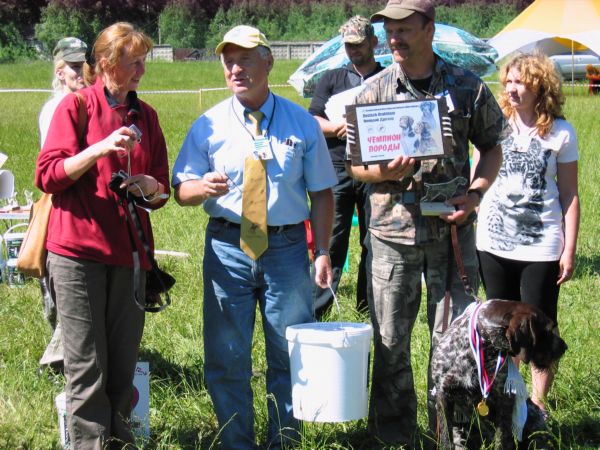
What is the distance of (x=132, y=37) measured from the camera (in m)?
4.02

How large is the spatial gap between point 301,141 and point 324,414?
123 cm

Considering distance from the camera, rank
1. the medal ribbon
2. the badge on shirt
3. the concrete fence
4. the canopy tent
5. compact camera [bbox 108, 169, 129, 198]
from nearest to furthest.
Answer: compact camera [bbox 108, 169, 129, 198] < the medal ribbon < the badge on shirt < the canopy tent < the concrete fence

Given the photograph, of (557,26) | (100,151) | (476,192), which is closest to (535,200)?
→ (476,192)

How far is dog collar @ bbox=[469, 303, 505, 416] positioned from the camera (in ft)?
13.3

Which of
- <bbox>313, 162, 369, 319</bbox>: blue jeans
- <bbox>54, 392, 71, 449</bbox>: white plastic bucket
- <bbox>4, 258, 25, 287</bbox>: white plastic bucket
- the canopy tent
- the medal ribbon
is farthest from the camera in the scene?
the canopy tent

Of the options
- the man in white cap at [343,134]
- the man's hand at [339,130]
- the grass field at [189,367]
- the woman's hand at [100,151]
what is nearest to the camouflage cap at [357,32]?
the man in white cap at [343,134]

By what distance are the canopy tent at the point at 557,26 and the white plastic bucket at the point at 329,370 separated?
16512mm

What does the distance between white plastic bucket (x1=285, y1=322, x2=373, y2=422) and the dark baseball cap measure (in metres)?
1.38

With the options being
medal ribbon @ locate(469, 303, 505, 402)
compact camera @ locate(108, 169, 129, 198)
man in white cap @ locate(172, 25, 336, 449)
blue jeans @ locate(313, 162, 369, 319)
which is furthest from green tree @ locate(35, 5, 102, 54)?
medal ribbon @ locate(469, 303, 505, 402)

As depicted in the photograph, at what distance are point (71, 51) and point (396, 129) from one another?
2.04 m

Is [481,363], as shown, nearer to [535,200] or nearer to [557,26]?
[535,200]

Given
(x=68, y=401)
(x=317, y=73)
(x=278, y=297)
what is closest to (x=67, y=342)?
(x=68, y=401)

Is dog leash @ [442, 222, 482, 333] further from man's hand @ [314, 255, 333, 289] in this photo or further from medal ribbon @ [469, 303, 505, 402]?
man's hand @ [314, 255, 333, 289]

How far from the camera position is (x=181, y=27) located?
6744 cm
